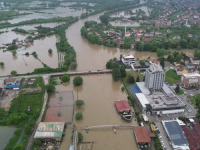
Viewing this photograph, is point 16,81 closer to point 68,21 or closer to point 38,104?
point 38,104

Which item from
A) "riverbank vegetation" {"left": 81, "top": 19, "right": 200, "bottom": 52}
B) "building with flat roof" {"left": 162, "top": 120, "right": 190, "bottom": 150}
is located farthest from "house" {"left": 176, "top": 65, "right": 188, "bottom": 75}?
"building with flat roof" {"left": 162, "top": 120, "right": 190, "bottom": 150}

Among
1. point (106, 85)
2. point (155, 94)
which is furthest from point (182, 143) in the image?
point (106, 85)

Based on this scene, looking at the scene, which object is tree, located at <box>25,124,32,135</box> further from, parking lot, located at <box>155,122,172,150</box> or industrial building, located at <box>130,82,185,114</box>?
parking lot, located at <box>155,122,172,150</box>

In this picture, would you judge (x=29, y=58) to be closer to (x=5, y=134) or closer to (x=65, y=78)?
(x=65, y=78)

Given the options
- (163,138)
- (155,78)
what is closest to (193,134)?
(163,138)

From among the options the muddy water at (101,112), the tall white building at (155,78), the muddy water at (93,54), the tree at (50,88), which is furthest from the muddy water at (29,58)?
the tall white building at (155,78)

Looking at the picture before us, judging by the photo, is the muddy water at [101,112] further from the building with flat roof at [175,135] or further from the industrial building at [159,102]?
the building with flat roof at [175,135]
